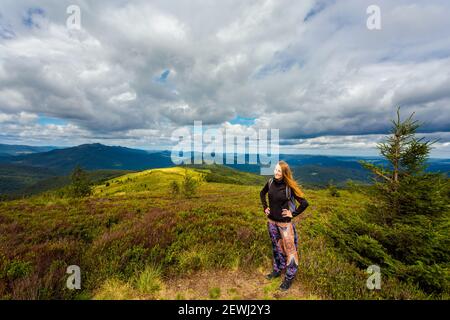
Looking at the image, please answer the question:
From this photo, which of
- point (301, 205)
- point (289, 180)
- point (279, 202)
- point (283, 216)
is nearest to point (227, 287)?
point (283, 216)

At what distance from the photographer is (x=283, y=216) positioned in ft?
15.6

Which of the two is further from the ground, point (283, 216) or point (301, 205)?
point (301, 205)

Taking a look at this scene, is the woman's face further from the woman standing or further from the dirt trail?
the dirt trail

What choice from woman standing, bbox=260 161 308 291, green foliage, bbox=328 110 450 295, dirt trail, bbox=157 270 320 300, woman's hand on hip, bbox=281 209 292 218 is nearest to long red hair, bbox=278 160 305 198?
woman standing, bbox=260 161 308 291

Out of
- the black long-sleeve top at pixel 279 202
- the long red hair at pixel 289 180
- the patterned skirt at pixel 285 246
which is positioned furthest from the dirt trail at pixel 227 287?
the long red hair at pixel 289 180

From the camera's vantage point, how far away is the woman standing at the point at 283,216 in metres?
4.72

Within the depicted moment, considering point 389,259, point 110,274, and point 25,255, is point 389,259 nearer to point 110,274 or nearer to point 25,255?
point 110,274

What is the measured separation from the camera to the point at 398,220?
6.12m

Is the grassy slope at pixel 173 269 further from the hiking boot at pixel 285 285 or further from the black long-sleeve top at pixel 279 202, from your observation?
the black long-sleeve top at pixel 279 202

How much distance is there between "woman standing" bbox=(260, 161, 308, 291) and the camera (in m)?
4.72

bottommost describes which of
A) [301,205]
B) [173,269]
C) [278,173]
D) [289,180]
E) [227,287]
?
[227,287]

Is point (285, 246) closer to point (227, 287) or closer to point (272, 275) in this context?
point (272, 275)
